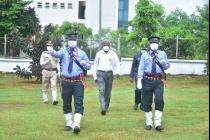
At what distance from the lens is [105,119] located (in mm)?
14539

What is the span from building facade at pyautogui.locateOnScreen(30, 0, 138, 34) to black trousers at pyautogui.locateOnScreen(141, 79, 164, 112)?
1933 inches

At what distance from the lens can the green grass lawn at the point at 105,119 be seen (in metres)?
12.2

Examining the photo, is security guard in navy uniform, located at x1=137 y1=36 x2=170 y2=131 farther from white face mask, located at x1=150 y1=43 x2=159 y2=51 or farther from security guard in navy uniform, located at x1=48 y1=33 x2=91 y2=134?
security guard in navy uniform, located at x1=48 y1=33 x2=91 y2=134

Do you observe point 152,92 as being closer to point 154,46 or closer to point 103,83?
point 154,46

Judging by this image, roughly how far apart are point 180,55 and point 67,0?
2941 cm

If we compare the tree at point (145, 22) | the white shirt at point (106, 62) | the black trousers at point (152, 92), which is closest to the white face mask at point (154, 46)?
the black trousers at point (152, 92)

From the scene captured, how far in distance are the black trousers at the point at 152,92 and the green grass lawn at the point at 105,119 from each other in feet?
1.73

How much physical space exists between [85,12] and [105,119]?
49218mm

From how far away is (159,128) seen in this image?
12.8 m

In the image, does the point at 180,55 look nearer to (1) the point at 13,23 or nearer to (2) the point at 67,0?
(1) the point at 13,23

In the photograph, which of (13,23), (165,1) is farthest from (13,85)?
(165,1)

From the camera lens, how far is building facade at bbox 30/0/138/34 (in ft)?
204

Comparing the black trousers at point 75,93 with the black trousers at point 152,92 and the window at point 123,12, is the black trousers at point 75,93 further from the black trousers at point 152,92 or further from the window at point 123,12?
the window at point 123,12

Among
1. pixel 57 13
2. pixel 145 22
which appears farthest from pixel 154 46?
pixel 57 13
